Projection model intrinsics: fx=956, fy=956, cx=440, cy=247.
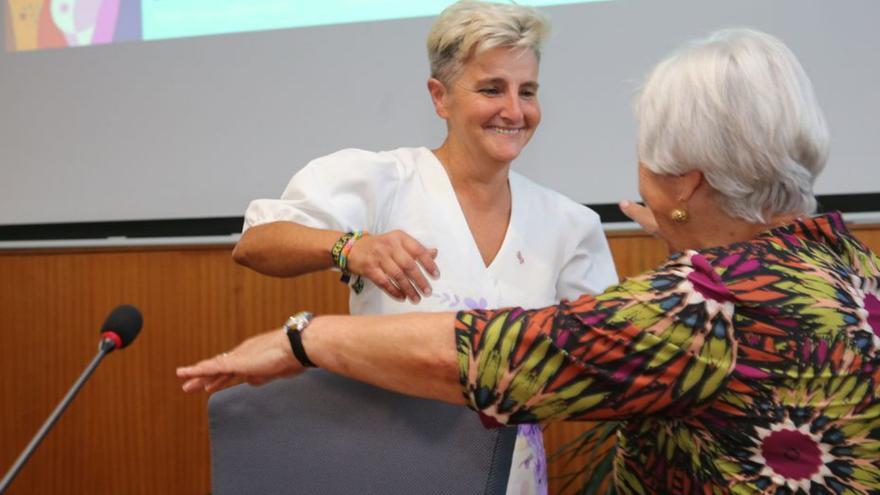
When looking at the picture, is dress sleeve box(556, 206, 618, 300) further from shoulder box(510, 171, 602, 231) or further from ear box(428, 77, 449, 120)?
ear box(428, 77, 449, 120)

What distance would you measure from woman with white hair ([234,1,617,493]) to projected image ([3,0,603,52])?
101 cm

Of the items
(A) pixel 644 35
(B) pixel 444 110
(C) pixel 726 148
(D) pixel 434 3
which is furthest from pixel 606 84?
(C) pixel 726 148

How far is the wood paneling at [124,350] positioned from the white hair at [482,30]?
4.44ft

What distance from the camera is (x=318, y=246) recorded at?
1.54 metres

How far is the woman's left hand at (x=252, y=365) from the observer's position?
1136 millimetres

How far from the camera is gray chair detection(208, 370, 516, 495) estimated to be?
1134mm

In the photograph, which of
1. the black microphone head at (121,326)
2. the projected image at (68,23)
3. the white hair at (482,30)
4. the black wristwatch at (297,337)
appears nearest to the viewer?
the black wristwatch at (297,337)

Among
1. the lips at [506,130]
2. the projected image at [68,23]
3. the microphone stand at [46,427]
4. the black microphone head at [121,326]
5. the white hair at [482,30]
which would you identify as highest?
the projected image at [68,23]

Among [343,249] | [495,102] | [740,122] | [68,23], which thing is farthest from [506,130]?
[68,23]

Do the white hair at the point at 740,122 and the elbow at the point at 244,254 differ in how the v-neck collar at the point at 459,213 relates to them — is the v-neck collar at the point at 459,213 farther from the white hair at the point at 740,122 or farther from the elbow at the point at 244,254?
the white hair at the point at 740,122

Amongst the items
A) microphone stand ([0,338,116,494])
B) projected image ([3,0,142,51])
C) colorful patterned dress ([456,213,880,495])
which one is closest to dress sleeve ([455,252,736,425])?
colorful patterned dress ([456,213,880,495])

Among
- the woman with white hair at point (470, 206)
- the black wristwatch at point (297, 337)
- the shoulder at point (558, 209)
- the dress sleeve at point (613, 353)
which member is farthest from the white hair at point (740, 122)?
the shoulder at point (558, 209)

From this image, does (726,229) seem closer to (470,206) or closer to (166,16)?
(470,206)

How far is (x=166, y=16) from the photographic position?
312 centimetres
